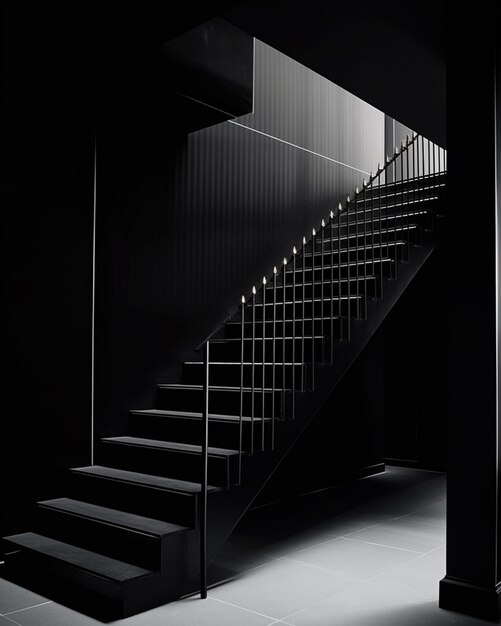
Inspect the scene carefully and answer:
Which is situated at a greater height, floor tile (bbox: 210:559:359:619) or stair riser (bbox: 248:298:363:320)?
stair riser (bbox: 248:298:363:320)

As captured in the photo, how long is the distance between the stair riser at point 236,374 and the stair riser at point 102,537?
4.11 feet

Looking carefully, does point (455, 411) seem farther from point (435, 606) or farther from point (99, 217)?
point (99, 217)

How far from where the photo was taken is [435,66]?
14.5ft

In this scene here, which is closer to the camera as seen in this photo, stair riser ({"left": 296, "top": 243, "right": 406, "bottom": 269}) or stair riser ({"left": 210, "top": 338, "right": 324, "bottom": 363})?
stair riser ({"left": 210, "top": 338, "right": 324, "bottom": 363})

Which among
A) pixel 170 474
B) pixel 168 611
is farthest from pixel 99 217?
pixel 168 611

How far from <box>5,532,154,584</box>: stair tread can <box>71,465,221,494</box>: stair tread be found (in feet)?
1.53

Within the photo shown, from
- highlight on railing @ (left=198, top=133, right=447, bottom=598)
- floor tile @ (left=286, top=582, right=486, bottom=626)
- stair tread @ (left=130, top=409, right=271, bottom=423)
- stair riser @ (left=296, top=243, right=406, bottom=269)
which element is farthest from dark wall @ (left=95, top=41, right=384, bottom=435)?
floor tile @ (left=286, top=582, right=486, bottom=626)

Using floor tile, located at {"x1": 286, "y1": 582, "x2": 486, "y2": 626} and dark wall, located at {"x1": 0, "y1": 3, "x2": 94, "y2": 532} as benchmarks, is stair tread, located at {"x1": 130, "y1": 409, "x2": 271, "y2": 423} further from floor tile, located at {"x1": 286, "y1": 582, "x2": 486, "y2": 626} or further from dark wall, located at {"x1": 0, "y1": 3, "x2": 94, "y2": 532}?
floor tile, located at {"x1": 286, "y1": 582, "x2": 486, "y2": 626}

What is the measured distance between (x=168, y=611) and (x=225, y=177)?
374cm

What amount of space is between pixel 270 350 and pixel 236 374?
316mm

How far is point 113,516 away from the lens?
391 cm

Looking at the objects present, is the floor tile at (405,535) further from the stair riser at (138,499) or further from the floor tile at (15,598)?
the floor tile at (15,598)

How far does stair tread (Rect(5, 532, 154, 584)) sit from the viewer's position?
3.37 meters

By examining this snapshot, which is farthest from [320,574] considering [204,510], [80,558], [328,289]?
[328,289]
